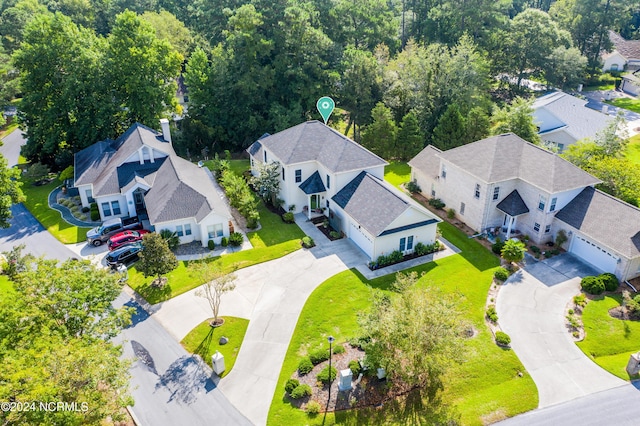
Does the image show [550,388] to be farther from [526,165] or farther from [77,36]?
[77,36]

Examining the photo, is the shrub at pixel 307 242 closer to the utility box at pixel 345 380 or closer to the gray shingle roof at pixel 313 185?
the gray shingle roof at pixel 313 185

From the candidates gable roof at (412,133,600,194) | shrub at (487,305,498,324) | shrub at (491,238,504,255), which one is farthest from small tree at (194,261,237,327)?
gable roof at (412,133,600,194)

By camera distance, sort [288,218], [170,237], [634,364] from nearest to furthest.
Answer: [634,364]
[170,237]
[288,218]

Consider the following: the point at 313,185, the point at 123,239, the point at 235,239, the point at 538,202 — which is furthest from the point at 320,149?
the point at 538,202

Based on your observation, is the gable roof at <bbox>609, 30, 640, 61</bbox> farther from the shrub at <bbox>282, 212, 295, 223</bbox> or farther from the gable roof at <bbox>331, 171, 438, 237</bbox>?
the shrub at <bbox>282, 212, 295, 223</bbox>

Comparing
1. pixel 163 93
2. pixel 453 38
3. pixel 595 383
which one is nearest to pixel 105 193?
pixel 163 93

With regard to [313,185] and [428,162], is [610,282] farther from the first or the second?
[313,185]

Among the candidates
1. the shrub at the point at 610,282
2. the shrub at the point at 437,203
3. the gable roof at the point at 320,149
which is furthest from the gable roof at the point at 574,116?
the shrub at the point at 610,282
